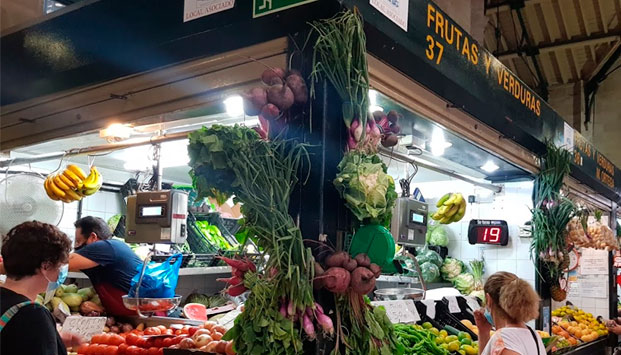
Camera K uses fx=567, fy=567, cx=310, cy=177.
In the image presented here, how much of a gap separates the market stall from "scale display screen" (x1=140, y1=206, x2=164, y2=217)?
12mm

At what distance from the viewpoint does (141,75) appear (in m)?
3.19

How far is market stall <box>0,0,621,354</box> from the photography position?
2188mm

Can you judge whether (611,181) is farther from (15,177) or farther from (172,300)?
(15,177)

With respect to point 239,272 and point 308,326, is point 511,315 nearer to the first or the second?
point 308,326

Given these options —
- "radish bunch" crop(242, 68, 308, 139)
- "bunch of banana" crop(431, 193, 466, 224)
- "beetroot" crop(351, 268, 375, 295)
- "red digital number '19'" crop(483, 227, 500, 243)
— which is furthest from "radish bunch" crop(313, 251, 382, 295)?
"red digital number '19'" crop(483, 227, 500, 243)

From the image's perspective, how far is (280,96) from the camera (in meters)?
2.28

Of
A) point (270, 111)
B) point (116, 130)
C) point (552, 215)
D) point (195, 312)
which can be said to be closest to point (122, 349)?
point (195, 312)

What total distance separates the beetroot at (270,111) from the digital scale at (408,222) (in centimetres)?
136

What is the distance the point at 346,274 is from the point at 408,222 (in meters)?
1.47

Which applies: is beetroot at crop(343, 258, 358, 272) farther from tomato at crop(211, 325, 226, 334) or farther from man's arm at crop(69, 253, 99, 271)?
man's arm at crop(69, 253, 99, 271)

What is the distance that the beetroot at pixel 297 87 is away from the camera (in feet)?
7.66

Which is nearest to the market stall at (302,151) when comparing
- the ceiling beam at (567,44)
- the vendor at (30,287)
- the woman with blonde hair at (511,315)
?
the woman with blonde hair at (511,315)

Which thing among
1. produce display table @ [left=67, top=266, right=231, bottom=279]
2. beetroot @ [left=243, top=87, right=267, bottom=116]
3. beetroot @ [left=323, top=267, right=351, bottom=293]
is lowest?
produce display table @ [left=67, top=266, right=231, bottom=279]

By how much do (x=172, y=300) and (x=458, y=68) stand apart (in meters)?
2.49
